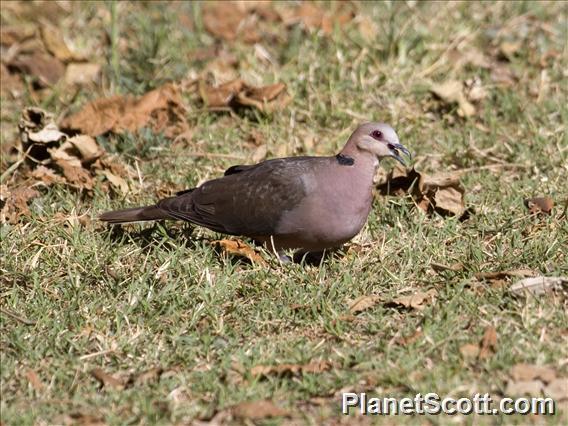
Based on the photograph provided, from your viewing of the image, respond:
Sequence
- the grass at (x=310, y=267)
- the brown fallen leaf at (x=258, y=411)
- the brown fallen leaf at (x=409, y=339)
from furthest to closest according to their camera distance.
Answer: the brown fallen leaf at (x=409, y=339), the grass at (x=310, y=267), the brown fallen leaf at (x=258, y=411)

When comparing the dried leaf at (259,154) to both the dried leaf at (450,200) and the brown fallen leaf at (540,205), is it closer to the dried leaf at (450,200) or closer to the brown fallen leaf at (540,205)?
the dried leaf at (450,200)

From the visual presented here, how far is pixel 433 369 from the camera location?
393cm

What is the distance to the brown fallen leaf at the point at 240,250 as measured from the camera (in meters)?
4.91

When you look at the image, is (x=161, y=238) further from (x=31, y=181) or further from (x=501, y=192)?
(x=501, y=192)

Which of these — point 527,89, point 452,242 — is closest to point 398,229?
point 452,242

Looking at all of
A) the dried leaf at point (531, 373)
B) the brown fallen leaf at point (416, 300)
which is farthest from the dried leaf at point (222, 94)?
the dried leaf at point (531, 373)

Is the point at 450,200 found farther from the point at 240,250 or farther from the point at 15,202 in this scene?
the point at 15,202

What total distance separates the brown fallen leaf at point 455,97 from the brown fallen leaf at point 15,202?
2.47 metres

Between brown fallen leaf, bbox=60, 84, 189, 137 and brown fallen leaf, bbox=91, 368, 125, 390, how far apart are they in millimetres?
2444

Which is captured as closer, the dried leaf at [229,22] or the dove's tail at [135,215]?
the dove's tail at [135,215]

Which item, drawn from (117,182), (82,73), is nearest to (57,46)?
(82,73)

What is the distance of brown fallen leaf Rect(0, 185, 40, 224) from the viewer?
5426mm

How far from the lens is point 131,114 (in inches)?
250

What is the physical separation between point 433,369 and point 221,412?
797 millimetres
